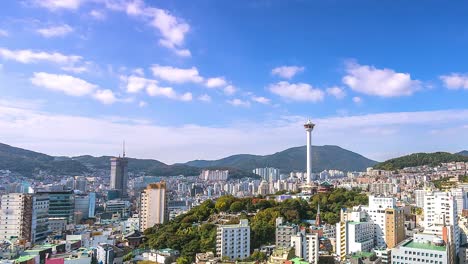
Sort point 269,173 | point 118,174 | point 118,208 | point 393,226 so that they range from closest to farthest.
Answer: point 393,226, point 118,208, point 118,174, point 269,173

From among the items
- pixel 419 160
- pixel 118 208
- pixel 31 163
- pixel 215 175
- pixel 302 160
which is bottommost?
pixel 118 208

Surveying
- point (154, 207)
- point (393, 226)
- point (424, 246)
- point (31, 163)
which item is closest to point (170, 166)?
point (31, 163)

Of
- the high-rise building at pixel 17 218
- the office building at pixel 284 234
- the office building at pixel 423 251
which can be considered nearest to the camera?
the office building at pixel 423 251

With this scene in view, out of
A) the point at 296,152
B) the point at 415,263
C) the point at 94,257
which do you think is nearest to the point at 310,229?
the point at 415,263

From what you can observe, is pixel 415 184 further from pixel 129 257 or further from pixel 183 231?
pixel 129 257

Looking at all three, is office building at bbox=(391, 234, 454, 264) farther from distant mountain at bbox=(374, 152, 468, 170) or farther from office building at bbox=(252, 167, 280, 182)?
office building at bbox=(252, 167, 280, 182)

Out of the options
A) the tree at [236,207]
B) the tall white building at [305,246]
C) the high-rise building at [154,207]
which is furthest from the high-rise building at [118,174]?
the tall white building at [305,246]

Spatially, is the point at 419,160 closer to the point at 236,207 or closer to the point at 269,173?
the point at 269,173

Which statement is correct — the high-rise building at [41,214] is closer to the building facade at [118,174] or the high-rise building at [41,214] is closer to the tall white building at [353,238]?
the tall white building at [353,238]
